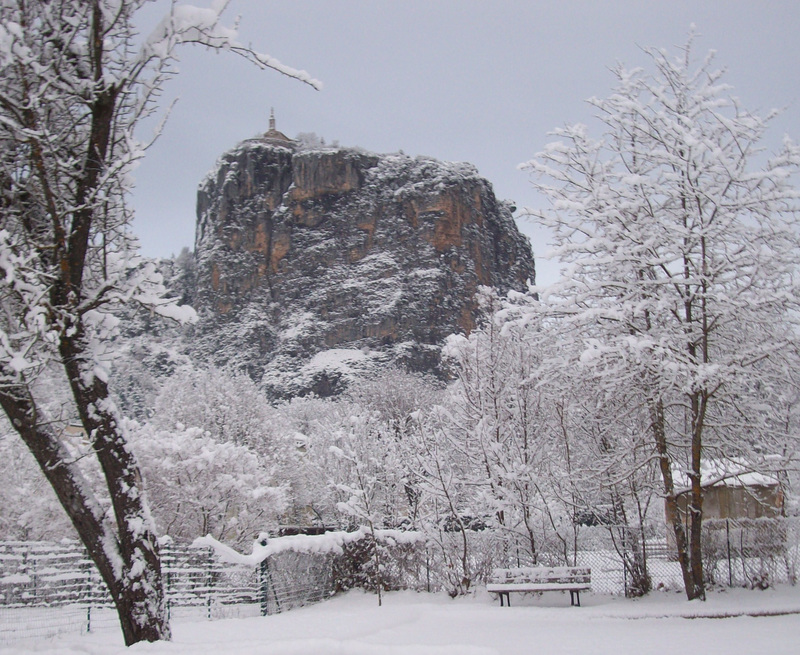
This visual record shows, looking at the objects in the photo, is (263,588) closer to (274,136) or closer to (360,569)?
(360,569)

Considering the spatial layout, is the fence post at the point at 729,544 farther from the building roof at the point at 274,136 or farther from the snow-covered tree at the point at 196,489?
the building roof at the point at 274,136

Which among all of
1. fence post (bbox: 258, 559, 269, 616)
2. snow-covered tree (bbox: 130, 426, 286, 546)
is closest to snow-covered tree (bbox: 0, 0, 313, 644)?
fence post (bbox: 258, 559, 269, 616)

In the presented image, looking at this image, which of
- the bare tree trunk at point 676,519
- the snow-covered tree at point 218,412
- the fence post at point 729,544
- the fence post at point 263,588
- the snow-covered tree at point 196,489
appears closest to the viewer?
the bare tree trunk at point 676,519

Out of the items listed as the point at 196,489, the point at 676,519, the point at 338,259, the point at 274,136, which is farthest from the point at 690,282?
the point at 274,136

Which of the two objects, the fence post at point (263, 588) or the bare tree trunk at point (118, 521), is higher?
the bare tree trunk at point (118, 521)

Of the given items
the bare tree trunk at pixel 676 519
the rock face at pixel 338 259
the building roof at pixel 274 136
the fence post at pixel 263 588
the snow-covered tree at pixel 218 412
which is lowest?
the fence post at pixel 263 588

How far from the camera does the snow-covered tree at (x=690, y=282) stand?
985 centimetres

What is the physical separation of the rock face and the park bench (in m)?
96.1

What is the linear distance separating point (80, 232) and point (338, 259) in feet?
392

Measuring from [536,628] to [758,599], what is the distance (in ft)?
14.9

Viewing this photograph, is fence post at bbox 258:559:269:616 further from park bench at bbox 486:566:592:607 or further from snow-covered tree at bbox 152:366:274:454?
snow-covered tree at bbox 152:366:274:454

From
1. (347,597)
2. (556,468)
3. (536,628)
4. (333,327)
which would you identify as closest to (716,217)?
(556,468)

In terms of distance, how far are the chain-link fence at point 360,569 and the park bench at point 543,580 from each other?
893mm

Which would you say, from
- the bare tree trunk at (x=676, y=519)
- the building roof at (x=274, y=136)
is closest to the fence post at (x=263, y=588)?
the bare tree trunk at (x=676, y=519)
